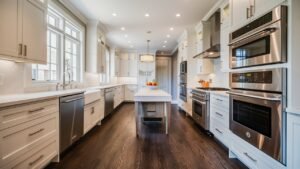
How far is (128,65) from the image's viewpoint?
1004 centimetres

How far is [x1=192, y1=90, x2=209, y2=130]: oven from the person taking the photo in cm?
387

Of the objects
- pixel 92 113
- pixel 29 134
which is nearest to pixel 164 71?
pixel 92 113

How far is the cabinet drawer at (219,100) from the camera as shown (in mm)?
2921

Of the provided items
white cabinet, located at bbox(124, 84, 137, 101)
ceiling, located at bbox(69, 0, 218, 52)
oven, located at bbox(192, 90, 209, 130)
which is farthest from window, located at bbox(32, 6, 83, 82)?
white cabinet, located at bbox(124, 84, 137, 101)

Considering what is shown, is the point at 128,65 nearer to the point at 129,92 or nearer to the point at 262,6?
the point at 129,92

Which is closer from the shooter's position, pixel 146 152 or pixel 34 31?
pixel 34 31

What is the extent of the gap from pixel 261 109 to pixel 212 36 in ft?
10.1

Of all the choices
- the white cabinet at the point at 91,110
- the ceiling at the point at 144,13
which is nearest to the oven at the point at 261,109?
the ceiling at the point at 144,13

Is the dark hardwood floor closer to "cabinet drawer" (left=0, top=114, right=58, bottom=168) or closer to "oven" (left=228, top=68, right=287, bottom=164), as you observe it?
"cabinet drawer" (left=0, top=114, right=58, bottom=168)

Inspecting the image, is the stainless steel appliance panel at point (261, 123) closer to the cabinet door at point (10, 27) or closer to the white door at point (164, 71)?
the cabinet door at point (10, 27)

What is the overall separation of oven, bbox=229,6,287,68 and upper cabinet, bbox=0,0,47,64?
2.78m

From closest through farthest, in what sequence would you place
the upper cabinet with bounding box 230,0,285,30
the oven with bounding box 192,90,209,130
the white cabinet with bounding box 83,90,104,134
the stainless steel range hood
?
the upper cabinet with bounding box 230,0,285,30
the white cabinet with bounding box 83,90,104,134
the oven with bounding box 192,90,209,130
the stainless steel range hood

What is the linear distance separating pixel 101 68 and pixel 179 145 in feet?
12.1

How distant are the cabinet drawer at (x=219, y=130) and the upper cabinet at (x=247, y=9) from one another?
1.66m
